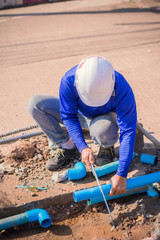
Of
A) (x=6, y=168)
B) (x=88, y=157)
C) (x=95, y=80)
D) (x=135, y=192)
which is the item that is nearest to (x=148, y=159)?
(x=135, y=192)

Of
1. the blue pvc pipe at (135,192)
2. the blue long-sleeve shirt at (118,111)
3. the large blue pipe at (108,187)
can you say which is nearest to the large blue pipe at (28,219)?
the large blue pipe at (108,187)

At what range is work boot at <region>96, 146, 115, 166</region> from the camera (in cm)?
351

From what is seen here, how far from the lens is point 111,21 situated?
9.06 meters

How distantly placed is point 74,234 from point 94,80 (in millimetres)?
1507

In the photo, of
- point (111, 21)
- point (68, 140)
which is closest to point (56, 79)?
point (68, 140)

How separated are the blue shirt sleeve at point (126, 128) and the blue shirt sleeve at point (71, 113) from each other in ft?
1.36

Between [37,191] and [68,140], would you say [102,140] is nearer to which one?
[68,140]

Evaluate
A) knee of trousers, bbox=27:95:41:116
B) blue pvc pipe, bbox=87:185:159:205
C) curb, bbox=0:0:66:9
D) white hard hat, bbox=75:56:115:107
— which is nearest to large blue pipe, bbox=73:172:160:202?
blue pvc pipe, bbox=87:185:159:205

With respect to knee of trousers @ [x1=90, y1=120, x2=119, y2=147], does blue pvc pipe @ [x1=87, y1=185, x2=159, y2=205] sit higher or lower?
lower

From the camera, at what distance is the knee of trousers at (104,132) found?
3221mm

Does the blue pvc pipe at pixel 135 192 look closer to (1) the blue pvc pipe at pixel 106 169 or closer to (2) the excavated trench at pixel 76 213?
(2) the excavated trench at pixel 76 213

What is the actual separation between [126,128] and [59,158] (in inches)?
38.9

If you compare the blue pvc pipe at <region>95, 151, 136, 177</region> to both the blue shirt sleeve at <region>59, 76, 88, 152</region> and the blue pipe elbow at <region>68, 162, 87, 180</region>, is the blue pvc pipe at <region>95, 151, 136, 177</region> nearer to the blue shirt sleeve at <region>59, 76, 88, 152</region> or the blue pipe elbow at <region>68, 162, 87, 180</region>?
the blue pipe elbow at <region>68, 162, 87, 180</region>

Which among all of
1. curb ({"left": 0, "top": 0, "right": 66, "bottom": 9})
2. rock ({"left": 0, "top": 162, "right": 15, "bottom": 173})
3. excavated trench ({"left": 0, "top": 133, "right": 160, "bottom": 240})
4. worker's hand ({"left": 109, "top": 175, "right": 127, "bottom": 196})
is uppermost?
curb ({"left": 0, "top": 0, "right": 66, "bottom": 9})
